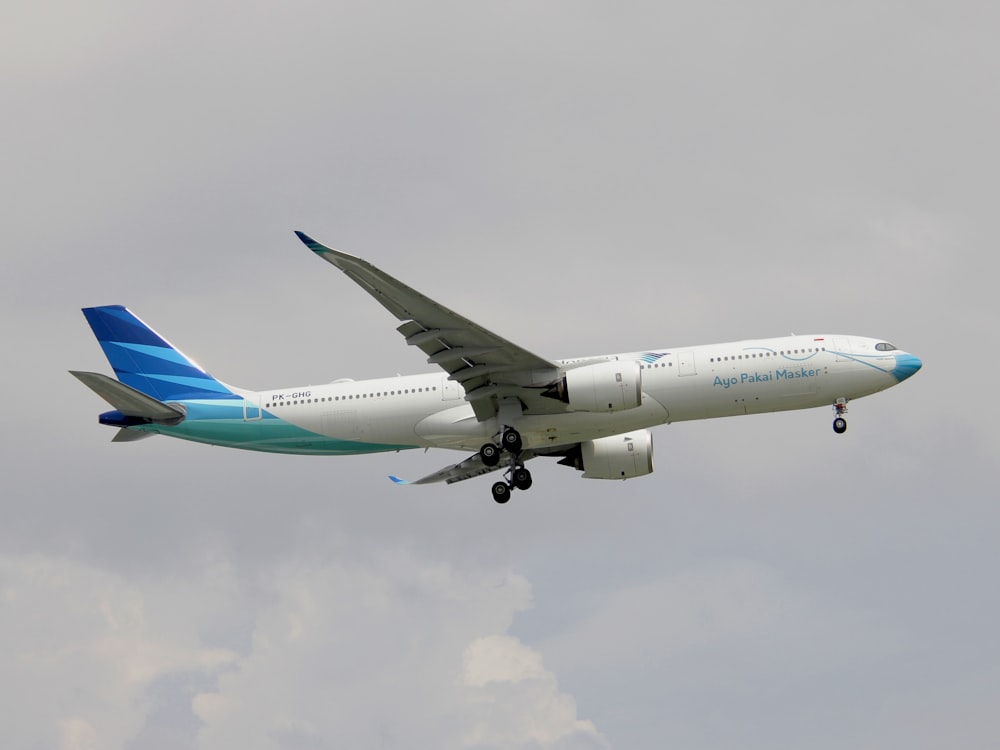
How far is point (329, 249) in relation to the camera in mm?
45875

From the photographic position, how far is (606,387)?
173ft

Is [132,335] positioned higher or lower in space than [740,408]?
higher

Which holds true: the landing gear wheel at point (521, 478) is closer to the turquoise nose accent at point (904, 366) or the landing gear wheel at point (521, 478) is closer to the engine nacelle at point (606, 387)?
the engine nacelle at point (606, 387)

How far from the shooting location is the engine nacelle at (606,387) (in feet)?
173

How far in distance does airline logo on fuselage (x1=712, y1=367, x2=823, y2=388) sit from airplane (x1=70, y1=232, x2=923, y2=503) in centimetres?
4

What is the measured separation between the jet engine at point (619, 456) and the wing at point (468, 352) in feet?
18.4

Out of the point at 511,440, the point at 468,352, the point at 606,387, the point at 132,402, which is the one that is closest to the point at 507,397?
the point at 511,440

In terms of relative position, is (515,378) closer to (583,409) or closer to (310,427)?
(583,409)

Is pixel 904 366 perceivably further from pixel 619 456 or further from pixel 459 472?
pixel 459 472

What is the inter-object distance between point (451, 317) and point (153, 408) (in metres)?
14.4

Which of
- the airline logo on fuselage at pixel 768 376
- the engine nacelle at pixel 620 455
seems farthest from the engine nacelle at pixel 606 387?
the engine nacelle at pixel 620 455

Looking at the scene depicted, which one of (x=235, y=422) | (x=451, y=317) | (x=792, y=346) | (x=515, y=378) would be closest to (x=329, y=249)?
(x=451, y=317)

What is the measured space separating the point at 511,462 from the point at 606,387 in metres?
6.42

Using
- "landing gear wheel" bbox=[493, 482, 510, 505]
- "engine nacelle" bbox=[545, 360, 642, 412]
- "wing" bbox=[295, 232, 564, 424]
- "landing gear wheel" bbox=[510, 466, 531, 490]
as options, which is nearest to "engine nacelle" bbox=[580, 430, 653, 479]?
"landing gear wheel" bbox=[510, 466, 531, 490]
